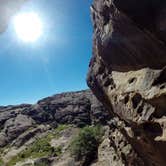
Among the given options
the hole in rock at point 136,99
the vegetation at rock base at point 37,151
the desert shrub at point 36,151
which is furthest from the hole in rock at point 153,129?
the desert shrub at point 36,151

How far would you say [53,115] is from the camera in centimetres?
17012

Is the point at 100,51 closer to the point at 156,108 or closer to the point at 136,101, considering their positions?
the point at 136,101

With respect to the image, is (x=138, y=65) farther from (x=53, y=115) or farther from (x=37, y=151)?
(x=53, y=115)

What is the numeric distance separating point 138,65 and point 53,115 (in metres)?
144

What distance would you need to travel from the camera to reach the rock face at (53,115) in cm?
14762

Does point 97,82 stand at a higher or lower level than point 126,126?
higher

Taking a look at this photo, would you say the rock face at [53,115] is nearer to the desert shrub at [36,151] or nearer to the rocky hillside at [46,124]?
the rocky hillside at [46,124]

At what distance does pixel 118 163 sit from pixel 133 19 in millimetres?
32218

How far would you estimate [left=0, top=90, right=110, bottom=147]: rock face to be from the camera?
484ft

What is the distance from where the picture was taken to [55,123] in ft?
527

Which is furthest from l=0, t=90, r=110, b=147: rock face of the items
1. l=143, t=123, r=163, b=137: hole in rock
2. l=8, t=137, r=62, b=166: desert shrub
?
l=143, t=123, r=163, b=137: hole in rock

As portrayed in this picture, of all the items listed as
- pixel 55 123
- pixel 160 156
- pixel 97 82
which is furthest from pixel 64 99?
pixel 160 156

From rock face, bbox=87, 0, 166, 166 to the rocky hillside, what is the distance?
3121 inches

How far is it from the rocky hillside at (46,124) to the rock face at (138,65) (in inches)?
3121
